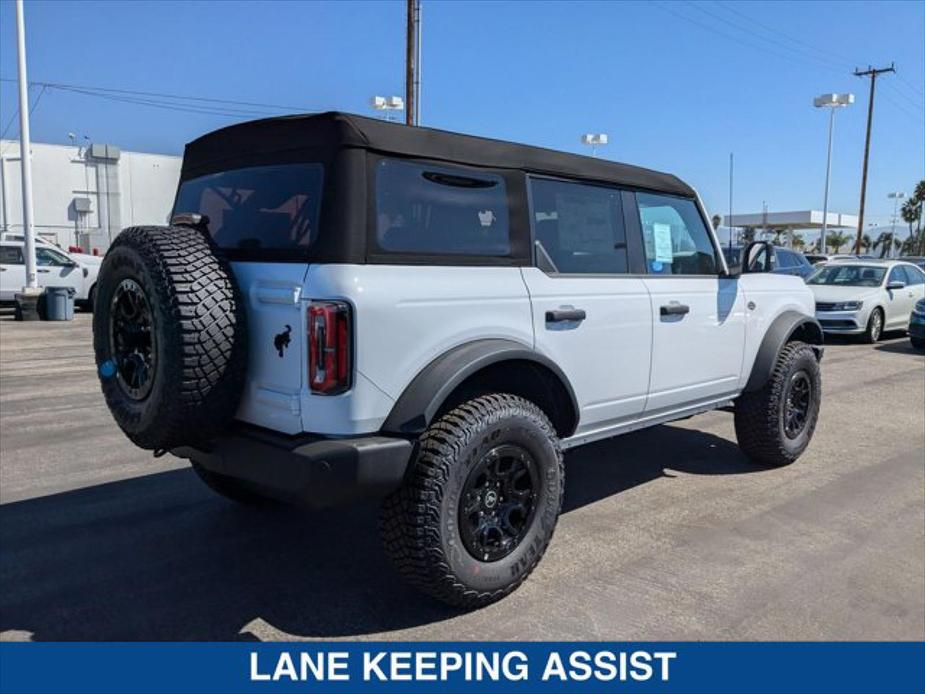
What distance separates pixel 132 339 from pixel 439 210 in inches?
58.1

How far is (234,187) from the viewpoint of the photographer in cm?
354

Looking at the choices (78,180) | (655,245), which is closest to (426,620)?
(655,245)

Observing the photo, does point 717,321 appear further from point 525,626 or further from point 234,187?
point 234,187

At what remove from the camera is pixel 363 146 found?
3.01 metres

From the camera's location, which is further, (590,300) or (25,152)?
(25,152)

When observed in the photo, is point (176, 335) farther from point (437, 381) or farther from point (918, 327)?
point (918, 327)

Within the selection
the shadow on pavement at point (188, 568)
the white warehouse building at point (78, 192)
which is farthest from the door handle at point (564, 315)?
the white warehouse building at point (78, 192)

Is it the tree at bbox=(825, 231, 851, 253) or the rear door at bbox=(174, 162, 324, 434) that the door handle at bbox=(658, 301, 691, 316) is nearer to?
the rear door at bbox=(174, 162, 324, 434)

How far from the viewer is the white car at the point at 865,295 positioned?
13305 mm

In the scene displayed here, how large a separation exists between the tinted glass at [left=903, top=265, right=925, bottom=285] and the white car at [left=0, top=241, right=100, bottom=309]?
17.6 metres

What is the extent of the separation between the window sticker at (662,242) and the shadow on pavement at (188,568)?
159cm

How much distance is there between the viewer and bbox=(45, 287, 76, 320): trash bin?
15.6 m

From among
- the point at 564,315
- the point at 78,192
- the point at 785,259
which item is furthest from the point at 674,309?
the point at 78,192

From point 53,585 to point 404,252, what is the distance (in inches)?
90.6
